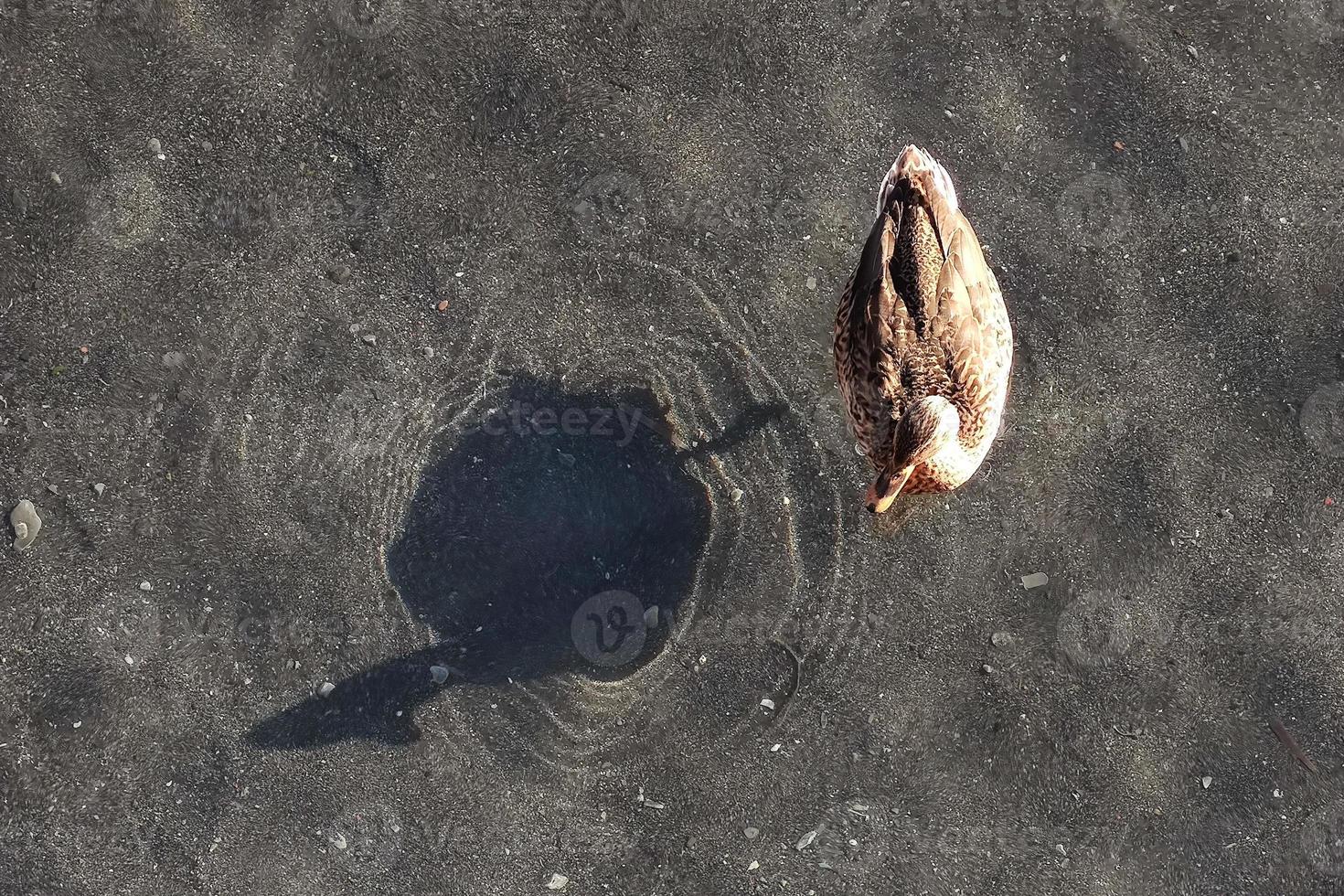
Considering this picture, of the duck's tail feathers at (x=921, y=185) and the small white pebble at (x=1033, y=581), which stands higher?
the duck's tail feathers at (x=921, y=185)

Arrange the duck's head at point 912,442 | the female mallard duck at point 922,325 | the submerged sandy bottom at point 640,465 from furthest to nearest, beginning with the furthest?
the submerged sandy bottom at point 640,465
the female mallard duck at point 922,325
the duck's head at point 912,442

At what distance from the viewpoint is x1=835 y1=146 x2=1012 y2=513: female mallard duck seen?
316 centimetres

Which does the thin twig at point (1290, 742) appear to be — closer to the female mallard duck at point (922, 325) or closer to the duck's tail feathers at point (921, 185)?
the female mallard duck at point (922, 325)

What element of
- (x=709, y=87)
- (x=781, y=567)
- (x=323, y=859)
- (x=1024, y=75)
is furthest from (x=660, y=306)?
(x=323, y=859)

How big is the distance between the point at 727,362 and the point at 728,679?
4.59 feet

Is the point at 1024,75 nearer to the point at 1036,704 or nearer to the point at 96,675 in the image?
the point at 1036,704

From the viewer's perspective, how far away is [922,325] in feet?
10.4

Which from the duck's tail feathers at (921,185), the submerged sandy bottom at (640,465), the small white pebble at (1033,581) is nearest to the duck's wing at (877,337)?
the duck's tail feathers at (921,185)

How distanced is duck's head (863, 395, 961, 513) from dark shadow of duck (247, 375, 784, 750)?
0.84m

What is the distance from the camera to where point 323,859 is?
381 cm

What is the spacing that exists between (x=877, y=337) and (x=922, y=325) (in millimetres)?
171

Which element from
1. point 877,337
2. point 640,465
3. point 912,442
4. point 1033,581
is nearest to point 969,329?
point 877,337

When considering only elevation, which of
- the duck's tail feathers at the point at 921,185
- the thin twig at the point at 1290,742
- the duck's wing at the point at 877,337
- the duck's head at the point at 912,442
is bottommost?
the thin twig at the point at 1290,742

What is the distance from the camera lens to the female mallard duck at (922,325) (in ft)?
10.4
